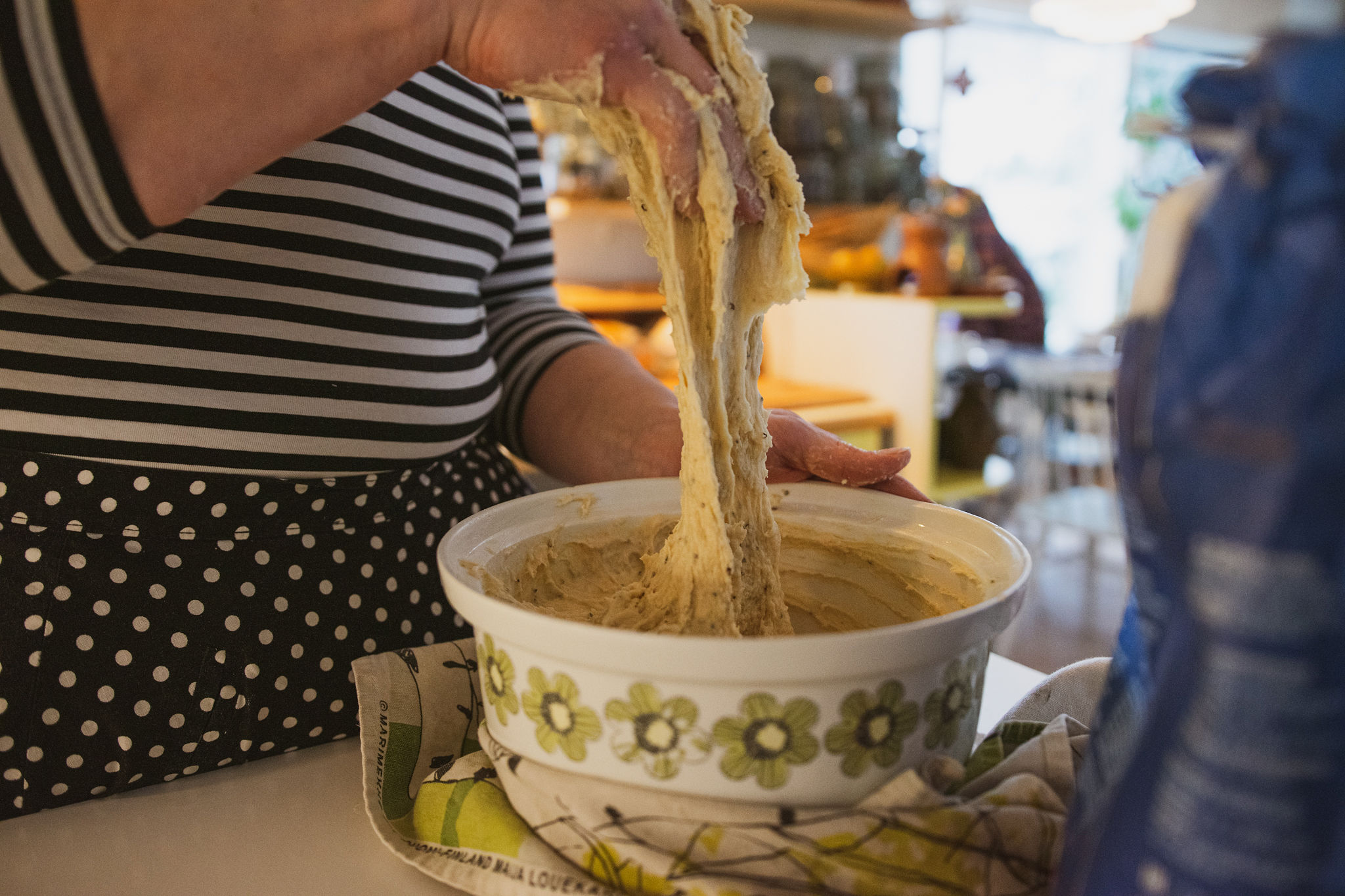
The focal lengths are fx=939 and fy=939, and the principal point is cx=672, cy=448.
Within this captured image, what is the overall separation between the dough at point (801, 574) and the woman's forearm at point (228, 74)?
0.22 m

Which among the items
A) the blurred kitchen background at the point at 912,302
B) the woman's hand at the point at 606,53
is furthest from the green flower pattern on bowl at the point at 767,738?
the blurred kitchen background at the point at 912,302

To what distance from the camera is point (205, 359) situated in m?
0.52

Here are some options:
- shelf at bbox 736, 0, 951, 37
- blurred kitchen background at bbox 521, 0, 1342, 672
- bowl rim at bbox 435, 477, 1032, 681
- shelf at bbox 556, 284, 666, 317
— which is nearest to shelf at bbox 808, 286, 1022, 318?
blurred kitchen background at bbox 521, 0, 1342, 672

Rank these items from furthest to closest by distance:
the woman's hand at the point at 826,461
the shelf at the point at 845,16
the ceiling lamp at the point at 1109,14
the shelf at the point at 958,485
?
1. the ceiling lamp at the point at 1109,14
2. the shelf at the point at 845,16
3. the shelf at the point at 958,485
4. the woman's hand at the point at 826,461

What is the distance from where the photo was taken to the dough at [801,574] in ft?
1.60

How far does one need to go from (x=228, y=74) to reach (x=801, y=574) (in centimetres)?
39

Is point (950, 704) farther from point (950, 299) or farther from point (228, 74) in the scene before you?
point (950, 299)

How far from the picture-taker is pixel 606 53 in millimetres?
388

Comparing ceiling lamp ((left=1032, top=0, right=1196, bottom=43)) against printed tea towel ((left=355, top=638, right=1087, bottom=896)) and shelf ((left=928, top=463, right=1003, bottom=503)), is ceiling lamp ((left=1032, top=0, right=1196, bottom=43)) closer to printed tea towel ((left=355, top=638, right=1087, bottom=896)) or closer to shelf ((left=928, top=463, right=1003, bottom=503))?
shelf ((left=928, top=463, right=1003, bottom=503))

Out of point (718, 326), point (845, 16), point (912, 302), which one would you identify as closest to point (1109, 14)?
point (845, 16)

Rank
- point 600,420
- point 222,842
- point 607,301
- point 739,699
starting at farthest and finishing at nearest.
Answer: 1. point 607,301
2. point 600,420
3. point 222,842
4. point 739,699

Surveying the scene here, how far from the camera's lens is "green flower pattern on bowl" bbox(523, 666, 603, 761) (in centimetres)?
35

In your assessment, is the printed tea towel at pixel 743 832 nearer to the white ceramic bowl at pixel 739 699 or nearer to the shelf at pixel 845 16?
the white ceramic bowl at pixel 739 699

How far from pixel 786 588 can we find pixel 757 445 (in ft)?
Answer: 0.38
